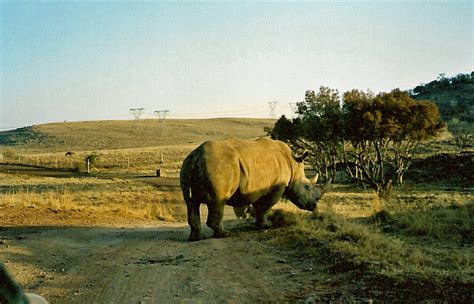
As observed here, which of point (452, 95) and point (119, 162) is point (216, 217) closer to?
point (119, 162)

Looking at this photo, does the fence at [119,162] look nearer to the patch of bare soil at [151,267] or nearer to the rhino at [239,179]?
the rhino at [239,179]

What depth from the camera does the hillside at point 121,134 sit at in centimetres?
10488

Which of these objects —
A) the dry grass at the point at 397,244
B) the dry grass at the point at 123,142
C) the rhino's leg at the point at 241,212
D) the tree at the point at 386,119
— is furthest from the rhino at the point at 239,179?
the dry grass at the point at 123,142

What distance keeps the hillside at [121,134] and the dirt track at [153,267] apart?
89100 mm

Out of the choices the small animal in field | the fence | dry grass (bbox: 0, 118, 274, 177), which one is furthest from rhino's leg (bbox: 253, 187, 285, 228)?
dry grass (bbox: 0, 118, 274, 177)

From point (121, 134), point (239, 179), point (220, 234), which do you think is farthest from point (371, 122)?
point (121, 134)

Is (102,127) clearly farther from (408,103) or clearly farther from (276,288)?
(276,288)

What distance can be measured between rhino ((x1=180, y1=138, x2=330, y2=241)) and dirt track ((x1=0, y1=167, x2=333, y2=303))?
693mm

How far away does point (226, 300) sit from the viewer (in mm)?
6520

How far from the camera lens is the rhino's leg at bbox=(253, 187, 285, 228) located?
1354 centimetres

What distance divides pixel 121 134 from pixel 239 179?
108 m

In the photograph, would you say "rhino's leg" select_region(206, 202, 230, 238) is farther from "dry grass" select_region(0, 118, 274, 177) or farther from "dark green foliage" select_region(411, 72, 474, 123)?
"dark green foliage" select_region(411, 72, 474, 123)

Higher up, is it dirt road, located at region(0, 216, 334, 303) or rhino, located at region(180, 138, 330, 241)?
rhino, located at region(180, 138, 330, 241)

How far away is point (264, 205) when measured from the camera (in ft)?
45.0
